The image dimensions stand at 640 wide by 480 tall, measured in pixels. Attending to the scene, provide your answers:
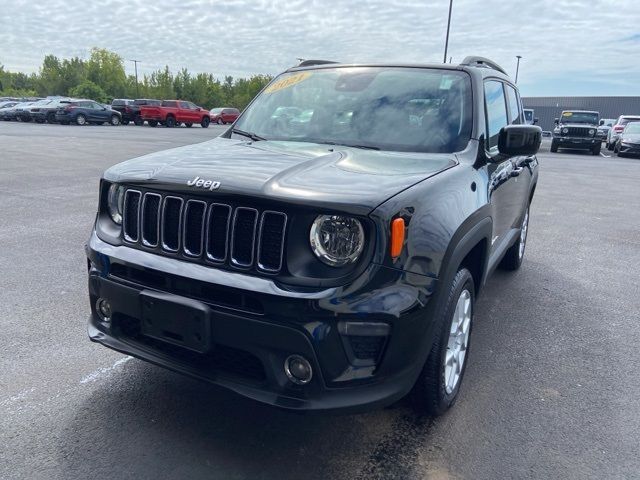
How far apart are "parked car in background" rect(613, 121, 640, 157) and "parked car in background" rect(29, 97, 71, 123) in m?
29.7

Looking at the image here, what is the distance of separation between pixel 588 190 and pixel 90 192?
10.3 metres

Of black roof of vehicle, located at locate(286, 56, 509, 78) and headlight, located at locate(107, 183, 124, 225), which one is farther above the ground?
black roof of vehicle, located at locate(286, 56, 509, 78)

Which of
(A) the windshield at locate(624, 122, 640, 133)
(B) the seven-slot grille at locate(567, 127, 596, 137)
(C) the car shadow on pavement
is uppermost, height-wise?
(A) the windshield at locate(624, 122, 640, 133)

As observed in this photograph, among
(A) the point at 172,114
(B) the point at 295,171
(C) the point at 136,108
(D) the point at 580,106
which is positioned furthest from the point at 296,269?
(D) the point at 580,106

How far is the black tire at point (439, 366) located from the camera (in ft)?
8.42

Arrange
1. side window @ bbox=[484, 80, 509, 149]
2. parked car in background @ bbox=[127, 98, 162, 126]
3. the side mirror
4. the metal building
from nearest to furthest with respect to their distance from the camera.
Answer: the side mirror
side window @ bbox=[484, 80, 509, 149]
parked car in background @ bbox=[127, 98, 162, 126]
the metal building

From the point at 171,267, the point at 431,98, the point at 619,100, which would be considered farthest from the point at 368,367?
the point at 619,100

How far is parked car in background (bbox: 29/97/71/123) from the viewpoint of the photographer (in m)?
32.9

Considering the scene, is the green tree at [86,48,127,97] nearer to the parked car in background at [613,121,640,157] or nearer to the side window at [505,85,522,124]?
the parked car in background at [613,121,640,157]

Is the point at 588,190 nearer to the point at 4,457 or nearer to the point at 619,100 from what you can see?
the point at 4,457

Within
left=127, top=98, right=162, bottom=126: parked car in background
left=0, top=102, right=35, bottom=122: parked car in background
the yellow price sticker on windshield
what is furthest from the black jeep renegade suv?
left=0, top=102, right=35, bottom=122: parked car in background

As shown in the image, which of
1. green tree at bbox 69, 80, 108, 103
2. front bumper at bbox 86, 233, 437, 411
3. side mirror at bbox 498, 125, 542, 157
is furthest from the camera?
green tree at bbox 69, 80, 108, 103

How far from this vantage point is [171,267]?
7.91 ft

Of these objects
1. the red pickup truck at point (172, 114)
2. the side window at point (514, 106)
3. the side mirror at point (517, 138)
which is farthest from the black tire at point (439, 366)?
the red pickup truck at point (172, 114)
